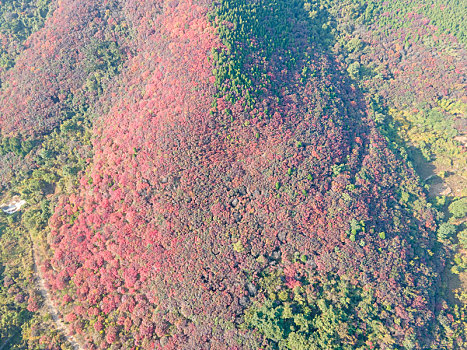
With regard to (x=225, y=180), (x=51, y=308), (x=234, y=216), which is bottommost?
(x=51, y=308)

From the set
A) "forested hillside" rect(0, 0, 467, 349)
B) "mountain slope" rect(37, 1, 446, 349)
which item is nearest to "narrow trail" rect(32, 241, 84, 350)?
"forested hillside" rect(0, 0, 467, 349)

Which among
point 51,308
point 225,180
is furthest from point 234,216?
point 51,308

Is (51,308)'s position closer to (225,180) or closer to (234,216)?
(234,216)

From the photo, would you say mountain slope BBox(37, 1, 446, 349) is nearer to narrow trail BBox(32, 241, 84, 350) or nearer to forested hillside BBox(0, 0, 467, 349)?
forested hillside BBox(0, 0, 467, 349)

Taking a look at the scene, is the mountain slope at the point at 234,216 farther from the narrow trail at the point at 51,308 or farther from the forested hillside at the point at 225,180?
the narrow trail at the point at 51,308

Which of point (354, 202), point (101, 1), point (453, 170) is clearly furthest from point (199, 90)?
point (453, 170)

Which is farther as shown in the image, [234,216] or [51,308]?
[234,216]
